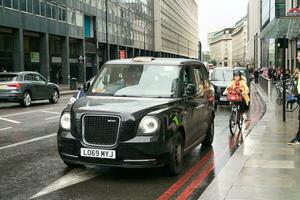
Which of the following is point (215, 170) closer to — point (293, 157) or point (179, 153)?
point (179, 153)

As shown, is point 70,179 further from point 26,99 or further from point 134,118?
point 26,99

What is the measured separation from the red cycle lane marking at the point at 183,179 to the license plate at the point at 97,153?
920mm

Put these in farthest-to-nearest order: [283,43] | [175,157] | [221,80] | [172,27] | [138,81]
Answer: [172,27] → [221,80] → [283,43] → [138,81] → [175,157]

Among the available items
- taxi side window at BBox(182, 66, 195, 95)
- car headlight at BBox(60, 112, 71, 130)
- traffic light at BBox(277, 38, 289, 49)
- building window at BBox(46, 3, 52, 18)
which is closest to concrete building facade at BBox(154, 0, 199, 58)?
building window at BBox(46, 3, 52, 18)

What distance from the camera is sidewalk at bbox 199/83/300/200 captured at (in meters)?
6.09

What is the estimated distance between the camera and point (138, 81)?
26.9 feet

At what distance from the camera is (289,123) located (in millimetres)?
14359

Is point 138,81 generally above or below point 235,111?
above

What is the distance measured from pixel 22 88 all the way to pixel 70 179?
1698cm

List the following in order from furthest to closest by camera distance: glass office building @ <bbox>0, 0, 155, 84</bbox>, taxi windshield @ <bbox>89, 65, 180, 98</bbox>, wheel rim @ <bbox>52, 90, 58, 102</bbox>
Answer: glass office building @ <bbox>0, 0, 155, 84</bbox> < wheel rim @ <bbox>52, 90, 58, 102</bbox> < taxi windshield @ <bbox>89, 65, 180, 98</bbox>

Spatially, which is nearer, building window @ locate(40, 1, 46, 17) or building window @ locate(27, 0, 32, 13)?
building window @ locate(27, 0, 32, 13)

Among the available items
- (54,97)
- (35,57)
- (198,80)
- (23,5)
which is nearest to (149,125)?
(198,80)

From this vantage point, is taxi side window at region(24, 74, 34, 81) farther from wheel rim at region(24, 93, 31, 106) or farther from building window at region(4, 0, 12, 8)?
building window at region(4, 0, 12, 8)

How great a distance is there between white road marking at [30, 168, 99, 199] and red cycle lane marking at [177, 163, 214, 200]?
5.03 feet
